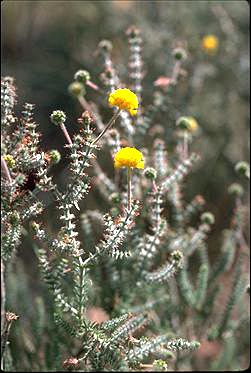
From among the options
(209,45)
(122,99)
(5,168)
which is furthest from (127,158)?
(209,45)

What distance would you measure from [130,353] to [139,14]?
342 cm

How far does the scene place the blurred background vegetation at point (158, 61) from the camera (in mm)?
3885

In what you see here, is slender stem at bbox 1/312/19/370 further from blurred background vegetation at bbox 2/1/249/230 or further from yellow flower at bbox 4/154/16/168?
blurred background vegetation at bbox 2/1/249/230

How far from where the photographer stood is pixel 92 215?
2.19m

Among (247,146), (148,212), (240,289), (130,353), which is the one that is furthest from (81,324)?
(247,146)

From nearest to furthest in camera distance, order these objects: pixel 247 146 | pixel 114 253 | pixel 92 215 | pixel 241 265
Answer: pixel 114 253, pixel 92 215, pixel 241 265, pixel 247 146

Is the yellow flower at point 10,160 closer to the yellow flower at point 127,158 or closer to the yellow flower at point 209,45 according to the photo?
the yellow flower at point 127,158

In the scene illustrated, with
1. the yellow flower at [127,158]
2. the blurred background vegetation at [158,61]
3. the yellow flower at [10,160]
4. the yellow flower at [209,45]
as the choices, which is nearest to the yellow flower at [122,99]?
the yellow flower at [127,158]

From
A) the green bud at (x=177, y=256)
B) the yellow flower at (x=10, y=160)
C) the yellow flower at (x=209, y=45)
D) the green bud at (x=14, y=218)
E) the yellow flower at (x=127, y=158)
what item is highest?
the yellow flower at (x=209, y=45)

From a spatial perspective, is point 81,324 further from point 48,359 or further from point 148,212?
point 148,212

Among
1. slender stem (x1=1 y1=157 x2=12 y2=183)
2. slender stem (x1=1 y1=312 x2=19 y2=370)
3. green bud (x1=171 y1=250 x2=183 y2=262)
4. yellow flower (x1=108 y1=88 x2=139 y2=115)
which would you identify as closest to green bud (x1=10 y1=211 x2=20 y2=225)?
slender stem (x1=1 y1=157 x2=12 y2=183)

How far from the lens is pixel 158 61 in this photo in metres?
4.04

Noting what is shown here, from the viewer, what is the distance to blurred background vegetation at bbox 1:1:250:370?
3.88 m

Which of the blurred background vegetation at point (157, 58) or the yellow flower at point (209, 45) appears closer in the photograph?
the yellow flower at point (209, 45)
